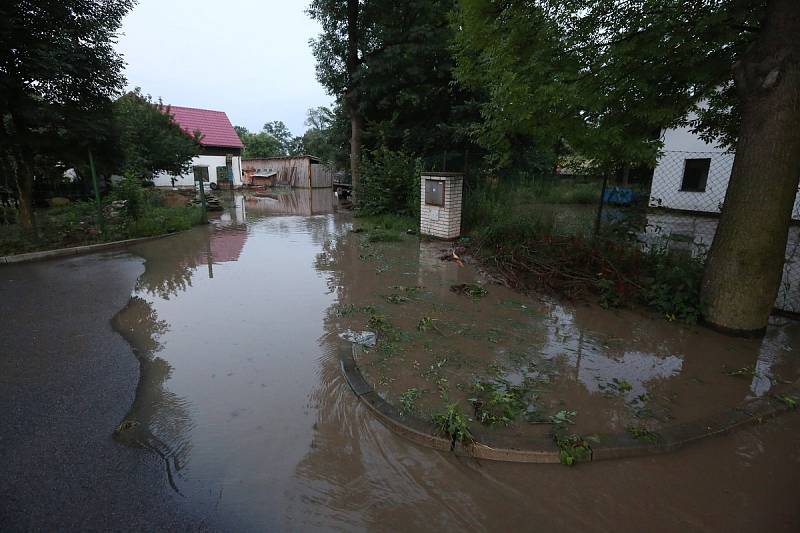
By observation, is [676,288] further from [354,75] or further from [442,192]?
[354,75]

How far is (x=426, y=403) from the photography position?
3.17 metres

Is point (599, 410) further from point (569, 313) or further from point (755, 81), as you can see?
point (755, 81)

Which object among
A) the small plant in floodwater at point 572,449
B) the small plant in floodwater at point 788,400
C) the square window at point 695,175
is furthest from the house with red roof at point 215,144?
the small plant in floodwater at point 788,400

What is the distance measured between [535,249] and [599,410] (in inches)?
170

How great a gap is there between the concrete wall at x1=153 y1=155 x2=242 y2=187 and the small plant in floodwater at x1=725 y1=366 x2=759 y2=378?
83.1ft

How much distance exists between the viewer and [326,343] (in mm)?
4375

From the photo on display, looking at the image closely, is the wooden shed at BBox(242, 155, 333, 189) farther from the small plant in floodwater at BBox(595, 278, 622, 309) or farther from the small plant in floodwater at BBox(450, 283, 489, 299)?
the small plant in floodwater at BBox(595, 278, 622, 309)

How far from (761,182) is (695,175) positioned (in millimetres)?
12867

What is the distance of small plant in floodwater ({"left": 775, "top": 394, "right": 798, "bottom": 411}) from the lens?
10.5ft

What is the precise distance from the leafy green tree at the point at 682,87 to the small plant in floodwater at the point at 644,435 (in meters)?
2.69

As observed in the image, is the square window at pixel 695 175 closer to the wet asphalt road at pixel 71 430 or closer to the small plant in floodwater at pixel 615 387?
the small plant in floodwater at pixel 615 387

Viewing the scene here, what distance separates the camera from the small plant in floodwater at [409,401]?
10.1 feet

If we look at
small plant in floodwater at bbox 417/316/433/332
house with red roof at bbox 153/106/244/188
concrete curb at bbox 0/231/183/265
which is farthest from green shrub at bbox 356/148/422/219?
house with red roof at bbox 153/106/244/188

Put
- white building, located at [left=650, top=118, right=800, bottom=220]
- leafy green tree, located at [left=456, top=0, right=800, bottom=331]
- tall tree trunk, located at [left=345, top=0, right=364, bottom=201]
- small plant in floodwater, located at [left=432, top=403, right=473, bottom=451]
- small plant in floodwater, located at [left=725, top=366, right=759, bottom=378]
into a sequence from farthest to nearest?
tall tree trunk, located at [left=345, top=0, right=364, bottom=201] < white building, located at [left=650, top=118, right=800, bottom=220] < leafy green tree, located at [left=456, top=0, right=800, bottom=331] < small plant in floodwater, located at [left=725, top=366, right=759, bottom=378] < small plant in floodwater, located at [left=432, top=403, right=473, bottom=451]
